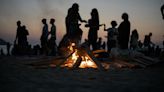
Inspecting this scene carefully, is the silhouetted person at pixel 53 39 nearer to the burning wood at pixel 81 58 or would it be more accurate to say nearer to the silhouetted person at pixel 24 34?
the silhouetted person at pixel 24 34

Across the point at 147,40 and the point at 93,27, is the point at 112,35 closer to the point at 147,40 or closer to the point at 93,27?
the point at 93,27

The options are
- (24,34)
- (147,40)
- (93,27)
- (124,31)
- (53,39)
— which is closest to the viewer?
(124,31)

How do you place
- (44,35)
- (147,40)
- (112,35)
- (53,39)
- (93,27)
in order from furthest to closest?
(147,40) < (53,39) < (44,35) < (112,35) < (93,27)

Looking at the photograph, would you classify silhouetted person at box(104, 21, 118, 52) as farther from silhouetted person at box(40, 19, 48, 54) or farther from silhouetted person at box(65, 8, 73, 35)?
silhouetted person at box(40, 19, 48, 54)

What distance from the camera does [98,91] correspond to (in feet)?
10.8

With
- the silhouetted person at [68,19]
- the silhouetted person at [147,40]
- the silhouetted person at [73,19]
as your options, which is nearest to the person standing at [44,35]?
the silhouetted person at [68,19]

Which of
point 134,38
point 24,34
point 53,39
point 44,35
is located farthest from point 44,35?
point 134,38

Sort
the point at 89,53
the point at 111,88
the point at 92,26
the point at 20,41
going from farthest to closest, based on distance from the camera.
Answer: the point at 20,41 < the point at 92,26 < the point at 89,53 < the point at 111,88

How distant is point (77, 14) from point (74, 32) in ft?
2.35

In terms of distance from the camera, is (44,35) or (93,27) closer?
(93,27)

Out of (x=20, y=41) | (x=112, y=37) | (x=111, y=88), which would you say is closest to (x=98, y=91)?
(x=111, y=88)

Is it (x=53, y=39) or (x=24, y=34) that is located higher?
(x=24, y=34)

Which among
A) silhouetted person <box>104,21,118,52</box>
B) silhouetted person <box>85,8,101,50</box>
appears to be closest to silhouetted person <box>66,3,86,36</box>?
silhouetted person <box>85,8,101,50</box>

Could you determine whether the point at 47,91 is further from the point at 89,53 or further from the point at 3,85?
the point at 89,53
